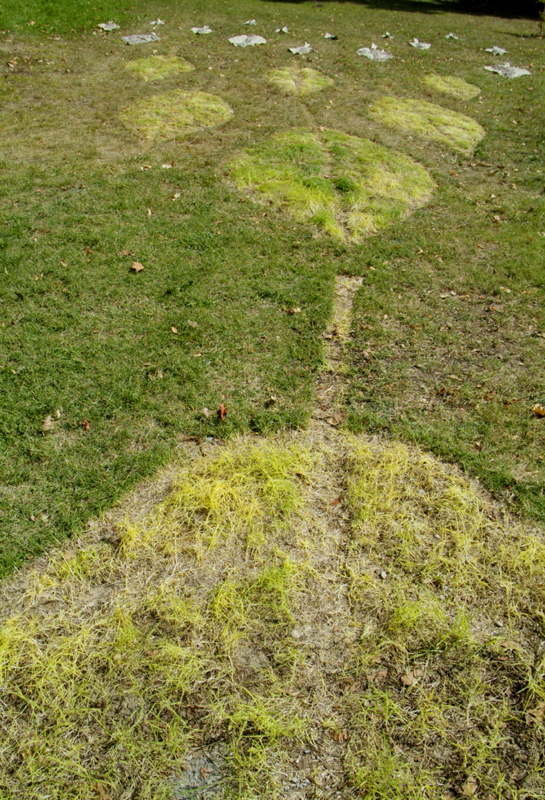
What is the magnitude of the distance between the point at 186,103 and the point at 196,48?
173 inches

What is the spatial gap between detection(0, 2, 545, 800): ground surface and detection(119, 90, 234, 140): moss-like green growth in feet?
0.35

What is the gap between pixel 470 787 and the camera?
7.19ft

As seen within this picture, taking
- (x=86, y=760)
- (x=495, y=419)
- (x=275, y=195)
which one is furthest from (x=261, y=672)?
(x=275, y=195)

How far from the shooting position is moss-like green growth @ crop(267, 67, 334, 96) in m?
10.3

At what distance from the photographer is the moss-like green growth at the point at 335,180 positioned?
249 inches

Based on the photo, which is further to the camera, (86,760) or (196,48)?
(196,48)

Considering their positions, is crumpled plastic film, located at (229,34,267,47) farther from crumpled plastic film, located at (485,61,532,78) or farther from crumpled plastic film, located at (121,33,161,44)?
crumpled plastic film, located at (485,61,532,78)

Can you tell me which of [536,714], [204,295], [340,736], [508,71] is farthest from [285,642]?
[508,71]

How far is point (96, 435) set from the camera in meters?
3.59

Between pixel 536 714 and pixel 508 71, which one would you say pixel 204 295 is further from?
pixel 508 71

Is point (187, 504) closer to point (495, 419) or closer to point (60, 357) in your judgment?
point (60, 357)

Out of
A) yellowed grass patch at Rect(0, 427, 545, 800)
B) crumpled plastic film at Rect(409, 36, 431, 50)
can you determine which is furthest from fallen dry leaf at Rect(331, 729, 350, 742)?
crumpled plastic film at Rect(409, 36, 431, 50)

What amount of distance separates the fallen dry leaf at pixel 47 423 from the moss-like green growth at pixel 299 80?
9.29m

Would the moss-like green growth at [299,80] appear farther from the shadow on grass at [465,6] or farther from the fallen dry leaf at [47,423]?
the shadow on grass at [465,6]
